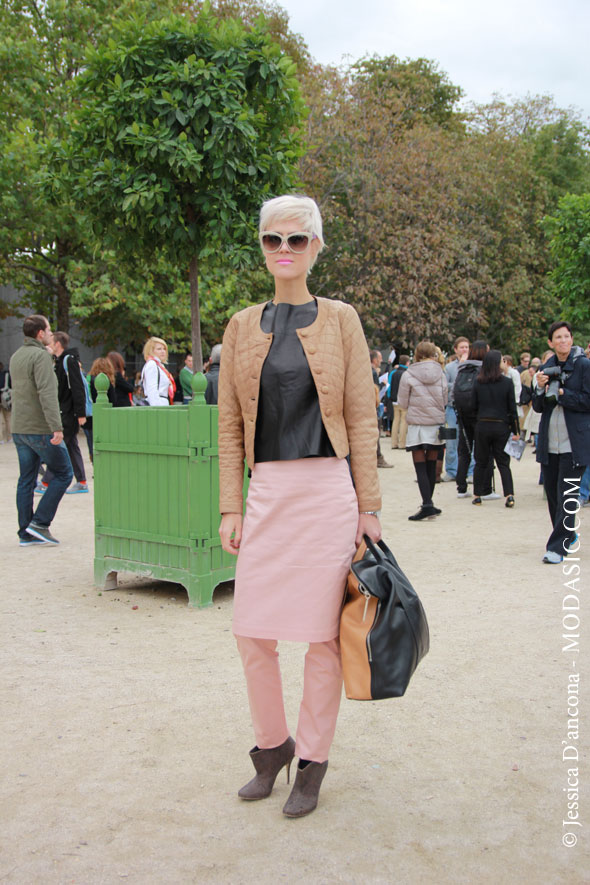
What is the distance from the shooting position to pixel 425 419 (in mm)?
10125

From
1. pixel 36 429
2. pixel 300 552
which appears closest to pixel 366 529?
pixel 300 552

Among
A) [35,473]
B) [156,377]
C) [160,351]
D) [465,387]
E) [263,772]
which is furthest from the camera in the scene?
[465,387]

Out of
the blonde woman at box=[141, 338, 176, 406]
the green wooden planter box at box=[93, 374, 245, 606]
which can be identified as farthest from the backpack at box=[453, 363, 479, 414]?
the green wooden planter box at box=[93, 374, 245, 606]

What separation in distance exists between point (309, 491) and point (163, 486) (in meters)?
3.21

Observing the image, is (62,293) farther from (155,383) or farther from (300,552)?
(300,552)

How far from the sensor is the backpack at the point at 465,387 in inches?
445

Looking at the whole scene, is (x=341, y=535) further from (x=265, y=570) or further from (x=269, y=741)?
(x=269, y=741)

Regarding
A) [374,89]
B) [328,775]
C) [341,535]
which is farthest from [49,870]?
[374,89]

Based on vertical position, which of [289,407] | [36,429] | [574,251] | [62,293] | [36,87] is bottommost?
[36,429]

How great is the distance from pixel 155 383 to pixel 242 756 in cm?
670

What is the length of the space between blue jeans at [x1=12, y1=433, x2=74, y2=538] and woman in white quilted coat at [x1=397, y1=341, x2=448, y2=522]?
3856 mm

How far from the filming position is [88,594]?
6.44 metres

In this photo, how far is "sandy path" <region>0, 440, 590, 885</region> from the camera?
2.75 m

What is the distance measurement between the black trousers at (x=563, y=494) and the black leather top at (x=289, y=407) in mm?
4292
